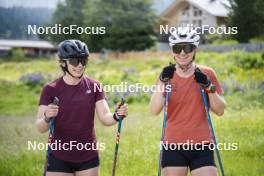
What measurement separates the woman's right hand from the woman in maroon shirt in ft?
0.24

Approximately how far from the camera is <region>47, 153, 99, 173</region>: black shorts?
3.41 metres

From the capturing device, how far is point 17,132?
18.8ft

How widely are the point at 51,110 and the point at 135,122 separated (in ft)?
7.95

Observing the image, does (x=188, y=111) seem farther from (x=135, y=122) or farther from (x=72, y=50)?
(x=135, y=122)

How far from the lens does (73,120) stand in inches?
134

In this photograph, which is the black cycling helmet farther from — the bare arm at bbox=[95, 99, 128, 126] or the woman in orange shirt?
the woman in orange shirt

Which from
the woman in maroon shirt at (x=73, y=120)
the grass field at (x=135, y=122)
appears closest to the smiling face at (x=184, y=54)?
the woman in maroon shirt at (x=73, y=120)

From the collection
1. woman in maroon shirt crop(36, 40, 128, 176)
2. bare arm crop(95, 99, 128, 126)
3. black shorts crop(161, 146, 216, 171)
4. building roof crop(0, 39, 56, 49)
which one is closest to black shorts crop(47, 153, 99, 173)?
woman in maroon shirt crop(36, 40, 128, 176)

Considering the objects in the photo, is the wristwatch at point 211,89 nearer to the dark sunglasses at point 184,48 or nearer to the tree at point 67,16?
the dark sunglasses at point 184,48

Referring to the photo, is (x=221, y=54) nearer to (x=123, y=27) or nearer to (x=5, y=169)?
(x=123, y=27)

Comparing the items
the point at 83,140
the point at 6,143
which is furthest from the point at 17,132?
the point at 83,140

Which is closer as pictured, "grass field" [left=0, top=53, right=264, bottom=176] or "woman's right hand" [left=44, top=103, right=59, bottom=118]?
"woman's right hand" [left=44, top=103, right=59, bottom=118]

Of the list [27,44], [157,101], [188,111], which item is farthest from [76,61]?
[27,44]

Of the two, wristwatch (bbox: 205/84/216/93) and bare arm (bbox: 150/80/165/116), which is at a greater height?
wristwatch (bbox: 205/84/216/93)
